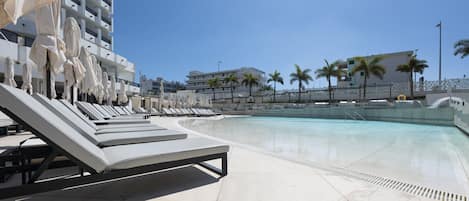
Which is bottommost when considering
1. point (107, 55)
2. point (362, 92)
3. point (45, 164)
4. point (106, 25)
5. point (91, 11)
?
point (45, 164)

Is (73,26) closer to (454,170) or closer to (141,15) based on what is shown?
(454,170)

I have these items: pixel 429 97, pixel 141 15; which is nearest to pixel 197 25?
pixel 141 15

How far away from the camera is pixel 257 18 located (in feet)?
53.5

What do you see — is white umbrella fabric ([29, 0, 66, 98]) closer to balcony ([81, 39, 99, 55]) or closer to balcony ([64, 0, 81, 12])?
balcony ([81, 39, 99, 55])

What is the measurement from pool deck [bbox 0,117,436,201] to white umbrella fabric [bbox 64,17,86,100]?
14.6 ft

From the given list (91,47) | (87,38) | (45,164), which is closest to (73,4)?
(87,38)

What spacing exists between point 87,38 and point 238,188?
27671 millimetres

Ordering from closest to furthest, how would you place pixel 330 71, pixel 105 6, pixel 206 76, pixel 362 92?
1. pixel 105 6
2. pixel 330 71
3. pixel 362 92
4. pixel 206 76

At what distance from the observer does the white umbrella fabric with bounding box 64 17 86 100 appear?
5.07m

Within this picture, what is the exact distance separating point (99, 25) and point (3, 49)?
1304 centimetres

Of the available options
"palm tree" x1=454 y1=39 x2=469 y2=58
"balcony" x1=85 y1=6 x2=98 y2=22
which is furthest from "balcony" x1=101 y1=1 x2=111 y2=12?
"palm tree" x1=454 y1=39 x2=469 y2=58

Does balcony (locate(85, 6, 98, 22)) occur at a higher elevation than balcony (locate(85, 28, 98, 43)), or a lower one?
higher

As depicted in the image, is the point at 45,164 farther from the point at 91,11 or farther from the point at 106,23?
the point at 106,23

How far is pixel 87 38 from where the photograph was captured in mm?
23109
